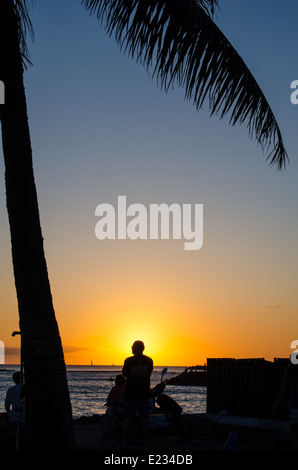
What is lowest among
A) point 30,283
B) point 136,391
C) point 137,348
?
point 136,391

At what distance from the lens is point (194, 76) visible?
7.87 m

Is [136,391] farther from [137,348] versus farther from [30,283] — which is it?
[30,283]

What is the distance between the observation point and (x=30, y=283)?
258 inches

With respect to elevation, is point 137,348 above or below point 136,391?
above

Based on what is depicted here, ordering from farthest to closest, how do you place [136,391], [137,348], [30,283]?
[137,348] < [136,391] < [30,283]

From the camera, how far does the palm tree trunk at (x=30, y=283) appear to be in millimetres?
6355

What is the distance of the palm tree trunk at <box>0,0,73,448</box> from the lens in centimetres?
636

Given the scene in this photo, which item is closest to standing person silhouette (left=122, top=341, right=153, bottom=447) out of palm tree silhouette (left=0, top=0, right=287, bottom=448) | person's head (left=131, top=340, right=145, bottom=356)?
person's head (left=131, top=340, right=145, bottom=356)

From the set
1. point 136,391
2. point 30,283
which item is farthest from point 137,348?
point 30,283

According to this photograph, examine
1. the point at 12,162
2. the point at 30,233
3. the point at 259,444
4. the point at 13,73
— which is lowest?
the point at 259,444
